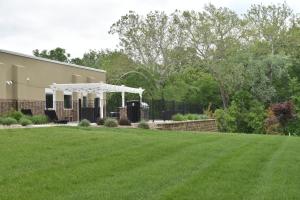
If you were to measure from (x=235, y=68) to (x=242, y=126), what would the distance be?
6014 millimetres

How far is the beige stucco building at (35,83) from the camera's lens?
31453 mm

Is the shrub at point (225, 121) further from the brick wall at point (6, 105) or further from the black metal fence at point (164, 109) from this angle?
the brick wall at point (6, 105)

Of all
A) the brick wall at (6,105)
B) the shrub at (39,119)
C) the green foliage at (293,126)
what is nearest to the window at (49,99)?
the brick wall at (6,105)

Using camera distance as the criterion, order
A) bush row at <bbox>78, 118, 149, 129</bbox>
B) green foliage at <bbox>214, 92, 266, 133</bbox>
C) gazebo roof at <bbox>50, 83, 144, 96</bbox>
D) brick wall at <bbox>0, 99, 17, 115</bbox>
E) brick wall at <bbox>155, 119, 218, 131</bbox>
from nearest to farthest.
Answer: bush row at <bbox>78, 118, 149, 129</bbox>
brick wall at <bbox>155, 119, 218, 131</bbox>
brick wall at <bbox>0, 99, 17, 115</bbox>
gazebo roof at <bbox>50, 83, 144, 96</bbox>
green foliage at <bbox>214, 92, 266, 133</bbox>

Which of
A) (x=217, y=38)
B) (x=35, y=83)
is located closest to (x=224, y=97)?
(x=217, y=38)

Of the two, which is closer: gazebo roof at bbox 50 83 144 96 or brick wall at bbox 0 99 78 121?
brick wall at bbox 0 99 78 121

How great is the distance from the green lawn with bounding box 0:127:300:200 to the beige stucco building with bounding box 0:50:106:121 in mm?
15374

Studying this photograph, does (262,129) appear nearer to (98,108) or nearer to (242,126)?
(242,126)

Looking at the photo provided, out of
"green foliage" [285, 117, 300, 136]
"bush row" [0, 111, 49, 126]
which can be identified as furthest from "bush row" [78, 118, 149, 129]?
"green foliage" [285, 117, 300, 136]

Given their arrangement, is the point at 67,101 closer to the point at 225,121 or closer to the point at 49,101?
the point at 49,101

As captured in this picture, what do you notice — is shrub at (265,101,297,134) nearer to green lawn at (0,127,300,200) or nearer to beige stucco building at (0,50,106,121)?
beige stucco building at (0,50,106,121)

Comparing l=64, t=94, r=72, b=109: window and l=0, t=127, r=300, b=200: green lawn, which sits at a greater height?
l=64, t=94, r=72, b=109: window

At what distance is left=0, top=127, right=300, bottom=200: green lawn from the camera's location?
8.88 m

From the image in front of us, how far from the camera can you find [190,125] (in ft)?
107
